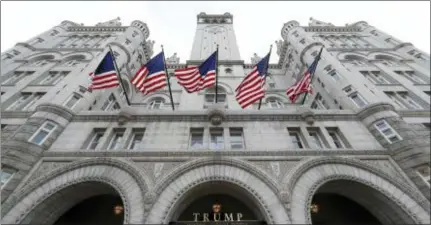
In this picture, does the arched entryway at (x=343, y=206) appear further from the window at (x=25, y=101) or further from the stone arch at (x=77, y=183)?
the window at (x=25, y=101)

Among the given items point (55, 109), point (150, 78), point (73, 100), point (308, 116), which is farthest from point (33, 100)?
point (308, 116)

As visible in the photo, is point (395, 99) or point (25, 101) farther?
point (395, 99)

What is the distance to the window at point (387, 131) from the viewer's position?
1605 centimetres

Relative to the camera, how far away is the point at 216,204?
47.7 ft

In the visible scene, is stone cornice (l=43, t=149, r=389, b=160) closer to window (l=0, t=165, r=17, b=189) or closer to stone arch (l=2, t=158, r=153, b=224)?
stone arch (l=2, t=158, r=153, b=224)

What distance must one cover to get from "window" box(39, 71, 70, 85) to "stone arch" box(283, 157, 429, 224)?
26589mm

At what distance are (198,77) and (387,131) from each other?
1449 cm

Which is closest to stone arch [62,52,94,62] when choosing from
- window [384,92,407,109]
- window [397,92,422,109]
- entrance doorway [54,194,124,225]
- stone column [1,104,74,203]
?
stone column [1,104,74,203]

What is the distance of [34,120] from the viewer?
660 inches

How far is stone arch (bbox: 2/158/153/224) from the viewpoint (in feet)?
40.5

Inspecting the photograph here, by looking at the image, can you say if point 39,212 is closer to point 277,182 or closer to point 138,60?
point 277,182

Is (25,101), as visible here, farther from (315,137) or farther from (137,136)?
(315,137)

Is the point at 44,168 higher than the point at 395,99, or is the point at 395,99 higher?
the point at 395,99

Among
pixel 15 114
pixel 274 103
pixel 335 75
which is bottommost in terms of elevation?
pixel 15 114
